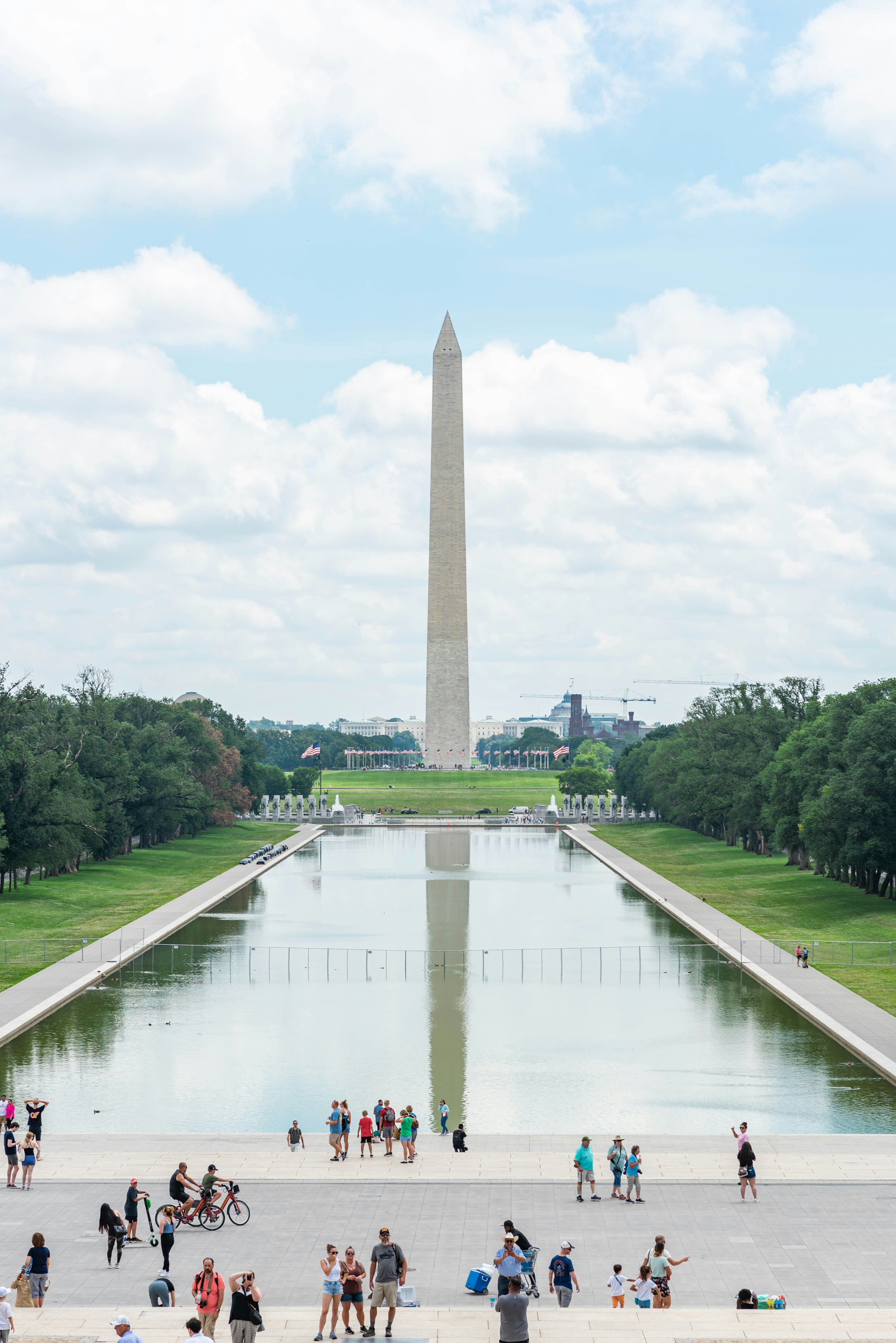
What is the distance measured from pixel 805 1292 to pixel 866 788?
116 ft

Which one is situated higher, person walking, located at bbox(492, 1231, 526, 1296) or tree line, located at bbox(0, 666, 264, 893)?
tree line, located at bbox(0, 666, 264, 893)

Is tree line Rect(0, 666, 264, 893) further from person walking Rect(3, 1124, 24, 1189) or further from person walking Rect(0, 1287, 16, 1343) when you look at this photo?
person walking Rect(0, 1287, 16, 1343)

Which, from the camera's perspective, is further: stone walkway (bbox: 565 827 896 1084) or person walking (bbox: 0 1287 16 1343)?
stone walkway (bbox: 565 827 896 1084)

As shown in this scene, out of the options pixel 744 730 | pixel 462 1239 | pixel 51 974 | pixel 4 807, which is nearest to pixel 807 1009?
pixel 462 1239

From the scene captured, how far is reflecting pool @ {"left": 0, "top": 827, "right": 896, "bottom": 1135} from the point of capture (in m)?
24.4

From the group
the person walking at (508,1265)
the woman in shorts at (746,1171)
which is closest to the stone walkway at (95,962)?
the woman in shorts at (746,1171)

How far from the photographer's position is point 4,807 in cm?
5503

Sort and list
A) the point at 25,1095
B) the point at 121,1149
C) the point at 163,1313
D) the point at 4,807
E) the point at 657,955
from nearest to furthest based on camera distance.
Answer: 1. the point at 163,1313
2. the point at 121,1149
3. the point at 25,1095
4. the point at 657,955
5. the point at 4,807

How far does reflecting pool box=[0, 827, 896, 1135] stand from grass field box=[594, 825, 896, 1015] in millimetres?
2852

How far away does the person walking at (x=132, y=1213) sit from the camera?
57.5 feet

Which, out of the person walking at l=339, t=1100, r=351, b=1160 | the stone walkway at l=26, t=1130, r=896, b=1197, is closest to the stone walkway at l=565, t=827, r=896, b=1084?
the stone walkway at l=26, t=1130, r=896, b=1197

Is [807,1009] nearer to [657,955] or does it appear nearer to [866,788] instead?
[657,955]

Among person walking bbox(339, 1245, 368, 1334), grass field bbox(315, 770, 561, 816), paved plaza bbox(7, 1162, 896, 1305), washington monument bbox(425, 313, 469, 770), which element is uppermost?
washington monument bbox(425, 313, 469, 770)

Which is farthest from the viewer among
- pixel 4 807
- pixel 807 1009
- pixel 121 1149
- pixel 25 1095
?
pixel 4 807
